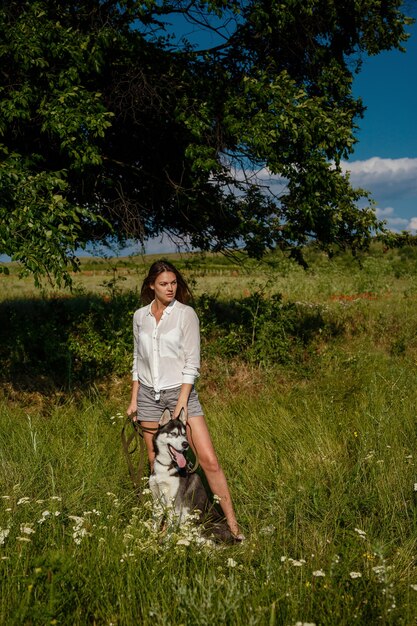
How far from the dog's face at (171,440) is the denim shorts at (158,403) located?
0.29 metres

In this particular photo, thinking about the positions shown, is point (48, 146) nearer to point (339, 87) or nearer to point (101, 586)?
point (339, 87)

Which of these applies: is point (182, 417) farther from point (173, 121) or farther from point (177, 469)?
point (173, 121)

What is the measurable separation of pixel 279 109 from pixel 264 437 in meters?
5.11

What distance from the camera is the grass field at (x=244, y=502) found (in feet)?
11.4

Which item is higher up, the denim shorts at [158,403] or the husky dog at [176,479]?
the denim shorts at [158,403]

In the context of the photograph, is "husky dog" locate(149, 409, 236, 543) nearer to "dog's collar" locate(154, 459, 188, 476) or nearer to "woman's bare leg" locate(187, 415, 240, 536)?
"dog's collar" locate(154, 459, 188, 476)

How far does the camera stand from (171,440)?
470cm

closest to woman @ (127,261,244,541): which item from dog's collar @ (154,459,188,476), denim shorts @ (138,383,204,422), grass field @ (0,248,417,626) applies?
denim shorts @ (138,383,204,422)

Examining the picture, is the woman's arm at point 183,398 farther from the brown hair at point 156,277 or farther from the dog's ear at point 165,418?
the brown hair at point 156,277

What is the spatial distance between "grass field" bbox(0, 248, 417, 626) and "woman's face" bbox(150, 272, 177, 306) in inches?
69.4

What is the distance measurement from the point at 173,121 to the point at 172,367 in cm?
639

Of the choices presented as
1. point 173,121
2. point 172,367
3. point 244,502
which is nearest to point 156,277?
point 172,367

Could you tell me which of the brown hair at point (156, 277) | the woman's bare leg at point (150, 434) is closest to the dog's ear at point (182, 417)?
the woman's bare leg at point (150, 434)

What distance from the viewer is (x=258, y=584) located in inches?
151
